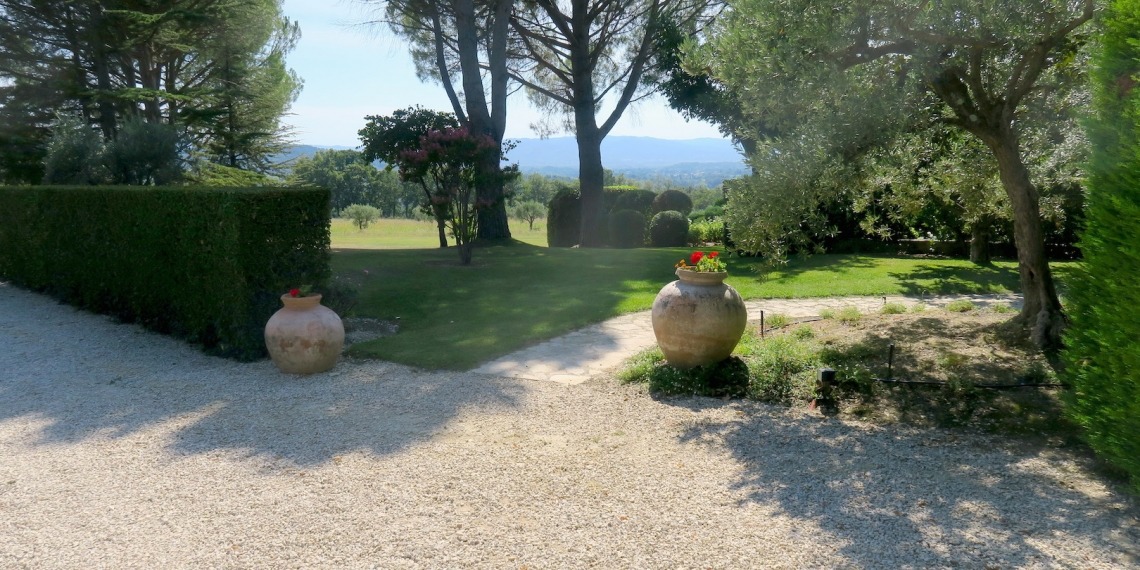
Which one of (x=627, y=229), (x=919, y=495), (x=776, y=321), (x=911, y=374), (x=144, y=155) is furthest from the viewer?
(x=627, y=229)

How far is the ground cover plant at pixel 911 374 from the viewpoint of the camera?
5.65m

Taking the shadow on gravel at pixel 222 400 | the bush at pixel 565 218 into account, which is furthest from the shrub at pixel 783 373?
the bush at pixel 565 218

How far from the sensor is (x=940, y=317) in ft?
27.3

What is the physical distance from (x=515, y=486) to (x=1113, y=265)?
11.7 ft

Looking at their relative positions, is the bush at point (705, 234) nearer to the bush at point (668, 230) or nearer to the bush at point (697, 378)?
the bush at point (668, 230)

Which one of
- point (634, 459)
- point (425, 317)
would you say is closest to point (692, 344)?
point (634, 459)

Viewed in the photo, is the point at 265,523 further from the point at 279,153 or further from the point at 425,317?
the point at 279,153

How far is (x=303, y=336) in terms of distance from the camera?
7348 mm

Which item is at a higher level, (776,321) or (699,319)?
(699,319)

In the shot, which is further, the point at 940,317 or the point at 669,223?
the point at 669,223

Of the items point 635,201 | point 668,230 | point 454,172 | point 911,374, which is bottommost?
point 911,374

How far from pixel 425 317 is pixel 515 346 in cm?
240

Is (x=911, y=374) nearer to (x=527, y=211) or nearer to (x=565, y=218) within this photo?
(x=565, y=218)

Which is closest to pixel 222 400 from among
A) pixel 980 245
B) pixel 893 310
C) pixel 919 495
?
pixel 919 495
